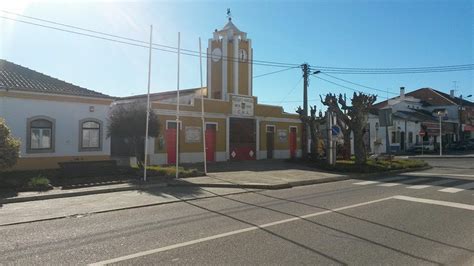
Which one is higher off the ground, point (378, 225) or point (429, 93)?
point (429, 93)

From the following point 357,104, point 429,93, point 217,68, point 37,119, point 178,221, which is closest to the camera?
point 178,221

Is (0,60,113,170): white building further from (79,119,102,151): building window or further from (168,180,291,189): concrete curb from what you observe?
(168,180,291,189): concrete curb

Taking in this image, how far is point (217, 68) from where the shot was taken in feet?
104

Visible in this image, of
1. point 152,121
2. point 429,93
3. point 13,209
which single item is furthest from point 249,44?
point 429,93

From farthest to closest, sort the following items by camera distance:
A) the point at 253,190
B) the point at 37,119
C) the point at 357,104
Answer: the point at 357,104 → the point at 37,119 → the point at 253,190

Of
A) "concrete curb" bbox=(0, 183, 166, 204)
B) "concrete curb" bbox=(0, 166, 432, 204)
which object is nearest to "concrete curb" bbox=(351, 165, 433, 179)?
"concrete curb" bbox=(0, 166, 432, 204)

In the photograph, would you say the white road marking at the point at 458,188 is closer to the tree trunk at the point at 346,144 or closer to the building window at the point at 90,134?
the tree trunk at the point at 346,144

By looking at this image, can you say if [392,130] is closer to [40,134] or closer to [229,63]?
[229,63]

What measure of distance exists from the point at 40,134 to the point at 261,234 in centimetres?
1645

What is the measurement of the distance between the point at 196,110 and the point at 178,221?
18200 millimetres

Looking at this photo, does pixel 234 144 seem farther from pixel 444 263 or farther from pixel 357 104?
pixel 444 263

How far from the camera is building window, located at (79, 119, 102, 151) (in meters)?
22.2

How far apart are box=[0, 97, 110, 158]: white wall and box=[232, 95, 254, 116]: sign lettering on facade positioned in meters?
9.52

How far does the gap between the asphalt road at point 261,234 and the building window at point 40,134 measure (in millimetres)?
11641
